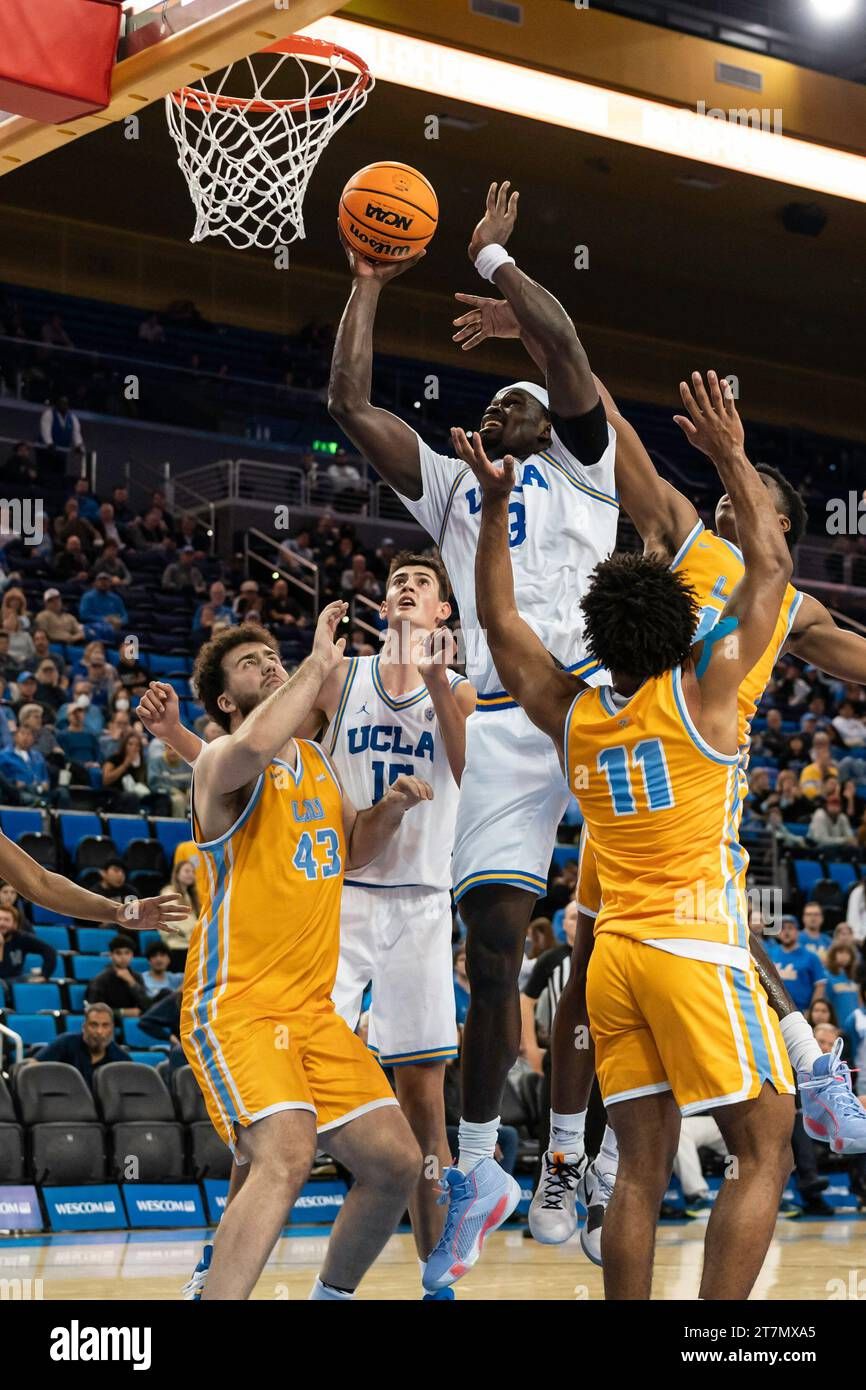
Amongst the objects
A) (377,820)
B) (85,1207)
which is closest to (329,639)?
(377,820)

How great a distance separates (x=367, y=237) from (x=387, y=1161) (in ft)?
10.5

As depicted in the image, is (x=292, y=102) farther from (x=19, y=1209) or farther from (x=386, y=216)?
(x=19, y=1209)

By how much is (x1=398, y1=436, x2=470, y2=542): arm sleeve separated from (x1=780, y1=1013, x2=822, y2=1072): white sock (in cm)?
213

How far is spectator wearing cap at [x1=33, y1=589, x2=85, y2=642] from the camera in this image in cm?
1619

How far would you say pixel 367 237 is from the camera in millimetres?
6125

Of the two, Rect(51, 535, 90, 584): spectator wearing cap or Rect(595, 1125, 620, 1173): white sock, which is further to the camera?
Rect(51, 535, 90, 584): spectator wearing cap

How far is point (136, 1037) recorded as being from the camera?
1174 cm

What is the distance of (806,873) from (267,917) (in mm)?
12161

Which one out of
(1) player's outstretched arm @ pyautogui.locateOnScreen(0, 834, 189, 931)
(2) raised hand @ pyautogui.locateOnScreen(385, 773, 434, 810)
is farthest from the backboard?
(1) player's outstretched arm @ pyautogui.locateOnScreen(0, 834, 189, 931)

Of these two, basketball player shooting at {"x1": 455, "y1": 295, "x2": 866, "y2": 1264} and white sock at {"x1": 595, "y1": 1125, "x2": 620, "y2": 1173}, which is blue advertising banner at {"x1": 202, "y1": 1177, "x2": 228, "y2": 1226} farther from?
white sock at {"x1": 595, "y1": 1125, "x2": 620, "y2": 1173}

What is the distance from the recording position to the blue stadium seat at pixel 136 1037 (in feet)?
38.4

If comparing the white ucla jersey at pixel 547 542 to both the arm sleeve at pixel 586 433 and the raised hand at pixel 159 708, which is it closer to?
the arm sleeve at pixel 586 433

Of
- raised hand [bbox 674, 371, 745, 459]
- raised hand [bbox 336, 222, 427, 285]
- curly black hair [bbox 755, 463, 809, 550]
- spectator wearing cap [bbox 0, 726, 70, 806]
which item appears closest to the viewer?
raised hand [bbox 674, 371, 745, 459]

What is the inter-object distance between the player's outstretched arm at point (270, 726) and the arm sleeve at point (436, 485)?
0.99 m
